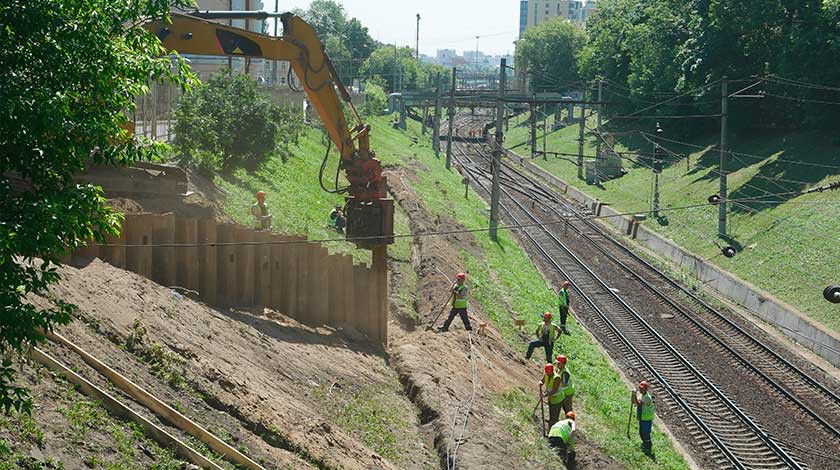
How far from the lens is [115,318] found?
14.1 meters

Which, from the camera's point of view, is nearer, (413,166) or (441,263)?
(441,263)

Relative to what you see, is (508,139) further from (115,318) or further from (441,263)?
(115,318)

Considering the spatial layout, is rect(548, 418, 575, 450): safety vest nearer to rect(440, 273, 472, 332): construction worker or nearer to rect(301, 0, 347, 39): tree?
rect(440, 273, 472, 332): construction worker

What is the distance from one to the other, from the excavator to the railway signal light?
1396cm

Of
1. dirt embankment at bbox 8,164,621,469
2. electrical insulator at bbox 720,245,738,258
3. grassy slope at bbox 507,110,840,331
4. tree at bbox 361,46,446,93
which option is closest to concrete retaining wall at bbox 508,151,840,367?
grassy slope at bbox 507,110,840,331

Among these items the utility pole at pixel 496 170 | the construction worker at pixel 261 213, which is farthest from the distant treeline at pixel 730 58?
the construction worker at pixel 261 213

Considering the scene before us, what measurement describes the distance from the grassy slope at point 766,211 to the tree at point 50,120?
2804 centimetres

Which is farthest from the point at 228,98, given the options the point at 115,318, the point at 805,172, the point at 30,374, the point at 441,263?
the point at 805,172

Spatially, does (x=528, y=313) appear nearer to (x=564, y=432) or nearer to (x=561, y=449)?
(x=561, y=449)

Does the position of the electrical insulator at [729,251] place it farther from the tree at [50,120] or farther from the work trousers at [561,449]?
the tree at [50,120]

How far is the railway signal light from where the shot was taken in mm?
28438

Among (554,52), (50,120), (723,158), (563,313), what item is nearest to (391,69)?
(554,52)

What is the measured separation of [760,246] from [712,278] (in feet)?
8.15

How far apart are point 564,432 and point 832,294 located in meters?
13.6
